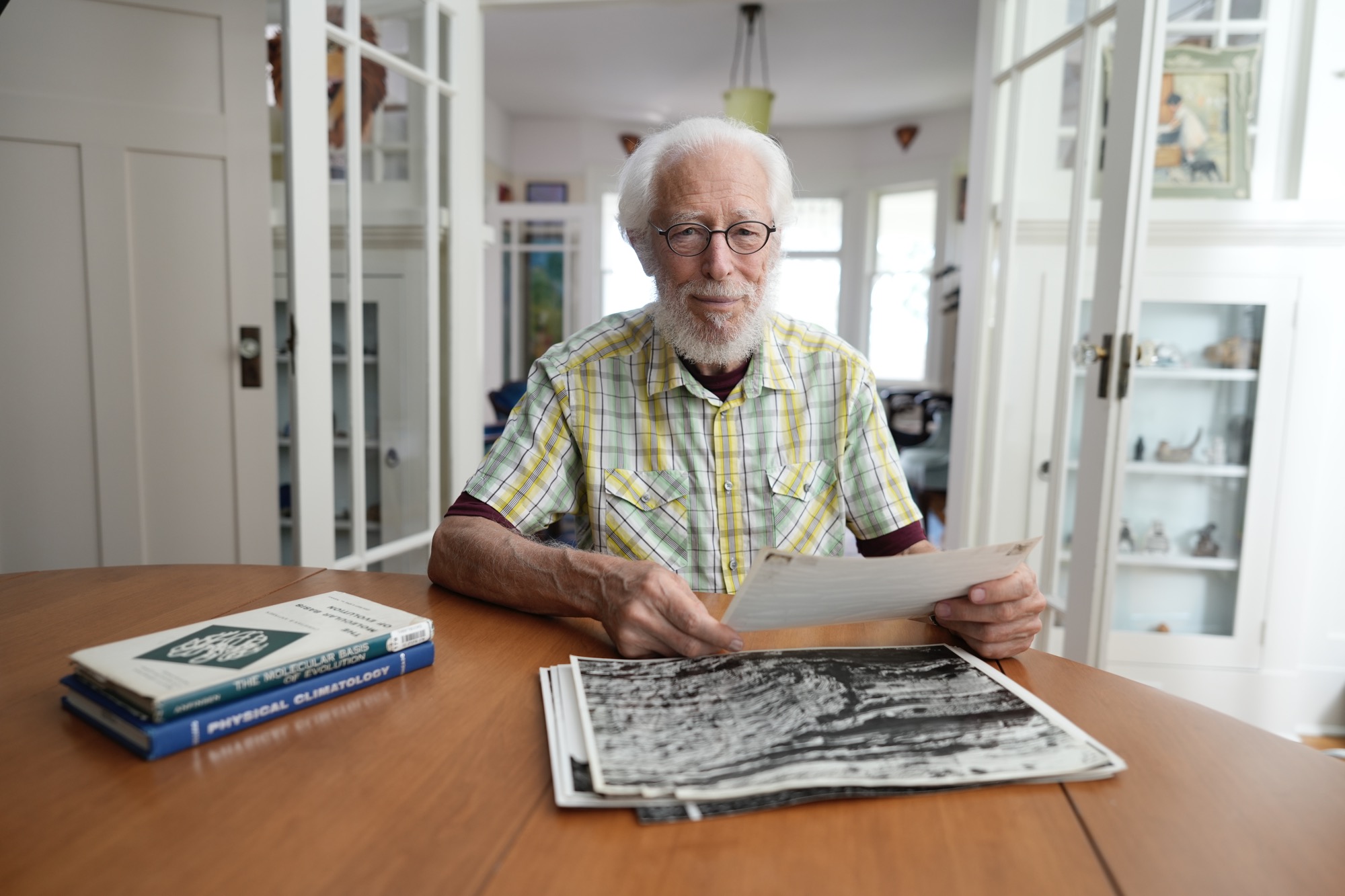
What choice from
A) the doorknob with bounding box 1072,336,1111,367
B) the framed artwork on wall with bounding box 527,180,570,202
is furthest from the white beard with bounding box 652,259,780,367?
the framed artwork on wall with bounding box 527,180,570,202

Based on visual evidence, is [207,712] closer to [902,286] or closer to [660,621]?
[660,621]

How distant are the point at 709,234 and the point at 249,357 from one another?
5.07 feet

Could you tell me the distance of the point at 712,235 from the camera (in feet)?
4.40

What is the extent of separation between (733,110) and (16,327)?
3101 millimetres

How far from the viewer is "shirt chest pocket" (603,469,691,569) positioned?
1.31 meters

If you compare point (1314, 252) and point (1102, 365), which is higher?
point (1314, 252)

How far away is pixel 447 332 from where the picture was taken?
98.4 inches

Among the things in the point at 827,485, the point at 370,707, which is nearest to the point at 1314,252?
the point at 827,485

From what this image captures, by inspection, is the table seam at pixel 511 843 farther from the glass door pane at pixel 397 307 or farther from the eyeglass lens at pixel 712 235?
the glass door pane at pixel 397 307

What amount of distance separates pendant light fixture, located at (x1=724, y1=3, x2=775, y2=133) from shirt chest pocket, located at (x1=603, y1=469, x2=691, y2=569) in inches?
72.2

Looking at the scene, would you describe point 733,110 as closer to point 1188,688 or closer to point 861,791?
point 1188,688

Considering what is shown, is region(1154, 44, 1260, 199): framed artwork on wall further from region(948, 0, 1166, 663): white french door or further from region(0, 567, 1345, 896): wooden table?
region(0, 567, 1345, 896): wooden table

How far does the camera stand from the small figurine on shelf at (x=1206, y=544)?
7.86ft

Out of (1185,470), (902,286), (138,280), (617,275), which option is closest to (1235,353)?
(1185,470)
